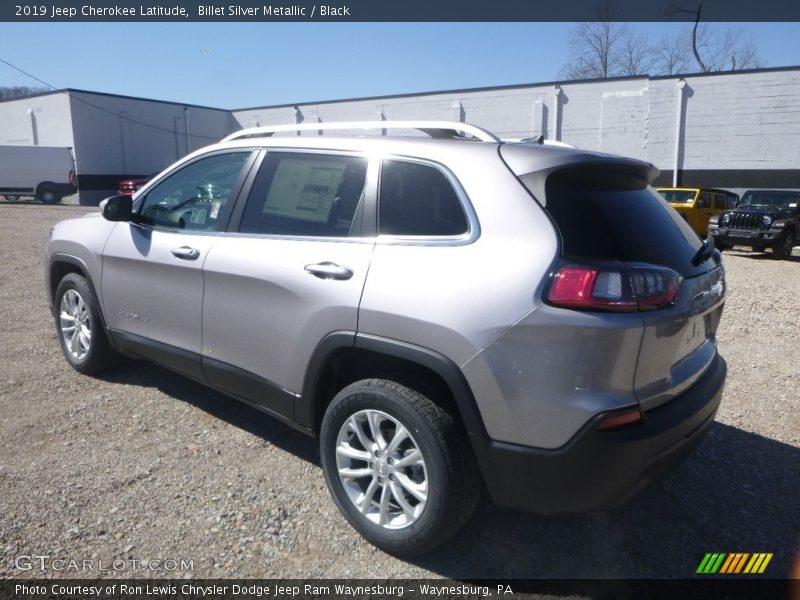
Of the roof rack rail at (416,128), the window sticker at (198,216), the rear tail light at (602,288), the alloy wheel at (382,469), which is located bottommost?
the alloy wheel at (382,469)

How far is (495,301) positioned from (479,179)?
0.58 metres

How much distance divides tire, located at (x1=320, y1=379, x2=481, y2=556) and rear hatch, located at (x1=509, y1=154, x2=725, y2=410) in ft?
2.55

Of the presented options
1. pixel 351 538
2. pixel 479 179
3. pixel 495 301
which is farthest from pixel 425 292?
pixel 351 538

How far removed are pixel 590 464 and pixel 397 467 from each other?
838 millimetres

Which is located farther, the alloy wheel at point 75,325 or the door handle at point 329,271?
the alloy wheel at point 75,325

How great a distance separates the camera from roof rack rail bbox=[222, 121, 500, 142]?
306 cm

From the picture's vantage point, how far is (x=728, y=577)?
2.70 metres

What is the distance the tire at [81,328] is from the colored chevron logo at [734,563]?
4043 millimetres

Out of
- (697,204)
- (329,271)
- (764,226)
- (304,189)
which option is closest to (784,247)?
(764,226)

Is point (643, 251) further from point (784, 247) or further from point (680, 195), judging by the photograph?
point (680, 195)

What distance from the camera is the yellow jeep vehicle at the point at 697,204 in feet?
58.7

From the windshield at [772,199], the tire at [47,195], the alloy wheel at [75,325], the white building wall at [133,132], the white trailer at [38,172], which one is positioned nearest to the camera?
the alloy wheel at [75,325]

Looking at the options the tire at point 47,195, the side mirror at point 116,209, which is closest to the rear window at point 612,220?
the side mirror at point 116,209

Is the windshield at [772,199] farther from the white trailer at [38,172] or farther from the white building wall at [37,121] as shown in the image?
the white building wall at [37,121]
